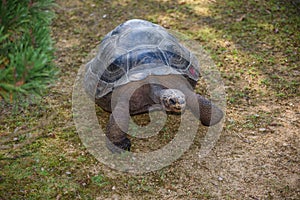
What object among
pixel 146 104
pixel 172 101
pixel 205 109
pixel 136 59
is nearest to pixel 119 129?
pixel 146 104

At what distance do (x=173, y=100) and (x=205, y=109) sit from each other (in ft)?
1.73

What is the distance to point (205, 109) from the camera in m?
3.68

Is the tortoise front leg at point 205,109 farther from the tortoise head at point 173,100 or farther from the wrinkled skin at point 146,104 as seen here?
the tortoise head at point 173,100

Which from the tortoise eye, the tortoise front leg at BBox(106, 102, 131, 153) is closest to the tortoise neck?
→ the tortoise eye

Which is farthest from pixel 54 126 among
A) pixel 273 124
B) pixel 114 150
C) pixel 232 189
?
pixel 273 124

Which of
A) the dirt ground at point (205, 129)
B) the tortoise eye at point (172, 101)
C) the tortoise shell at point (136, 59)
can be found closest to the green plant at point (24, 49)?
the dirt ground at point (205, 129)

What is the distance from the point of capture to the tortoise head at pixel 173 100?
329 cm

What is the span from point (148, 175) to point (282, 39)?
3112 mm

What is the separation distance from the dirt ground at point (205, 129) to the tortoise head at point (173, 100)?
1.69ft

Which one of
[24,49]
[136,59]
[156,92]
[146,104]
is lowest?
[146,104]

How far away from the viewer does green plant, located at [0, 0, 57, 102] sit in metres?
1.86

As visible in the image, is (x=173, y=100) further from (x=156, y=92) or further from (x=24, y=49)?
(x=24, y=49)

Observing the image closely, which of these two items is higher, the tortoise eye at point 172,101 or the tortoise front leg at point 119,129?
the tortoise eye at point 172,101

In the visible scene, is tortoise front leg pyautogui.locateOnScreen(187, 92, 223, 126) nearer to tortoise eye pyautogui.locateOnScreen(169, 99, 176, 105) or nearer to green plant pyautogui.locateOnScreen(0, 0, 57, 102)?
tortoise eye pyautogui.locateOnScreen(169, 99, 176, 105)
